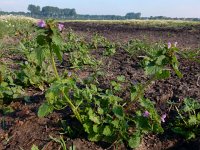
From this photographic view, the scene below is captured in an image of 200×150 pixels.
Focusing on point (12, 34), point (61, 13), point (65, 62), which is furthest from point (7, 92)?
point (61, 13)

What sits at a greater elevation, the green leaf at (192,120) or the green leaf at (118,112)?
the green leaf at (118,112)

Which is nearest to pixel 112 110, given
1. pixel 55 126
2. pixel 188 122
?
Result: pixel 55 126

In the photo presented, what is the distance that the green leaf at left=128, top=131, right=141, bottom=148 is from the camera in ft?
11.5

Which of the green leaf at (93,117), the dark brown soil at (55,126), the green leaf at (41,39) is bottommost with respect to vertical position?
the dark brown soil at (55,126)

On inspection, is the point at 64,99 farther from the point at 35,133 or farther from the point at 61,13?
the point at 61,13

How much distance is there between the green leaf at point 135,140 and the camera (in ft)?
11.5

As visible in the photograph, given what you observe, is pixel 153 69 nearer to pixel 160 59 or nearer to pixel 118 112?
pixel 160 59

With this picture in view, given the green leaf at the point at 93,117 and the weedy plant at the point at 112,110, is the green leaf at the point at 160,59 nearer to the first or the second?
the weedy plant at the point at 112,110

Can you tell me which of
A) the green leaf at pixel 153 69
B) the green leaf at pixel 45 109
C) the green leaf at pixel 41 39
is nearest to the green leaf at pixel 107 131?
the green leaf at pixel 45 109

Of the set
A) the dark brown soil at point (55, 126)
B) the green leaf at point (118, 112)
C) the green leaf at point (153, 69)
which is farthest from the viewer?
the dark brown soil at point (55, 126)

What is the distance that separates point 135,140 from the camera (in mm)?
3535

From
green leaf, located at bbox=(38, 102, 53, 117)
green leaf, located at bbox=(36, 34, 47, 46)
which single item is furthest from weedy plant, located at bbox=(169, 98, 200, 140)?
green leaf, located at bbox=(36, 34, 47, 46)

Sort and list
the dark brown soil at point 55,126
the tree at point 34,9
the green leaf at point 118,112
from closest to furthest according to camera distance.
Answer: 1. the green leaf at point 118,112
2. the dark brown soil at point 55,126
3. the tree at point 34,9

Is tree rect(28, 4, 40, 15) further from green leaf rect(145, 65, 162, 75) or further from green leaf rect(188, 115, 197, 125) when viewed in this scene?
green leaf rect(145, 65, 162, 75)
